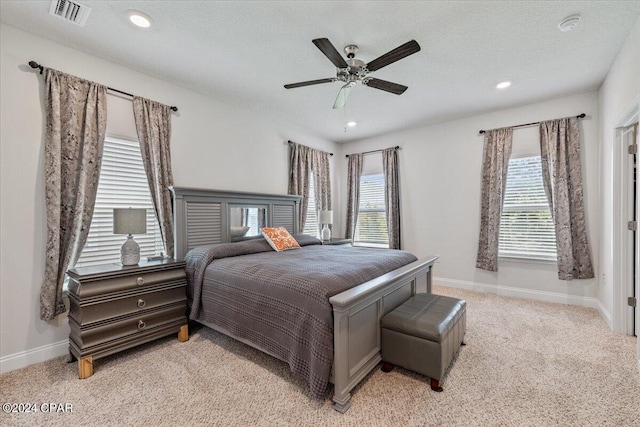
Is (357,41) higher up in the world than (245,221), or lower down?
higher up

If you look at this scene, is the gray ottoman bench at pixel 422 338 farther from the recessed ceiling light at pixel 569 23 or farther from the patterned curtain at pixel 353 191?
the patterned curtain at pixel 353 191

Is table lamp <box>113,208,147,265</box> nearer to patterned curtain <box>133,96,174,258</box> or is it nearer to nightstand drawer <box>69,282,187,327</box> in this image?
nightstand drawer <box>69,282,187,327</box>

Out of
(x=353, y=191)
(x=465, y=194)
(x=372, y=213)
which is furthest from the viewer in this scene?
(x=353, y=191)

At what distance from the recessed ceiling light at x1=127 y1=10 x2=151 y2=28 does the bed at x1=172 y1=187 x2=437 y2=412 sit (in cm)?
152

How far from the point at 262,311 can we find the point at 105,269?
1.42m

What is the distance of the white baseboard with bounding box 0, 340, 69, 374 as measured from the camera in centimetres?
220

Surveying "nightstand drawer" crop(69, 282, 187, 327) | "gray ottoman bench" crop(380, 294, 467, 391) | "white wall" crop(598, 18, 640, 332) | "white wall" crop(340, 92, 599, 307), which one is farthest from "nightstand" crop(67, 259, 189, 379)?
"white wall" crop(598, 18, 640, 332)

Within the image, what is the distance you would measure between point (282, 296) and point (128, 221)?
1.58 metres

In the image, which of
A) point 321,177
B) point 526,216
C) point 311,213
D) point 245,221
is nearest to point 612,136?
point 526,216

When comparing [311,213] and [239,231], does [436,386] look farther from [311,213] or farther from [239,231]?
[311,213]

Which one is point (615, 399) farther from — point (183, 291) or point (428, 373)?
point (183, 291)

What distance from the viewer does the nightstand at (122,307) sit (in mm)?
2131

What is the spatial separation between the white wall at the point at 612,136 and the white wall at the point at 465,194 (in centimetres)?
20

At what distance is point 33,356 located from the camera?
2316 mm
